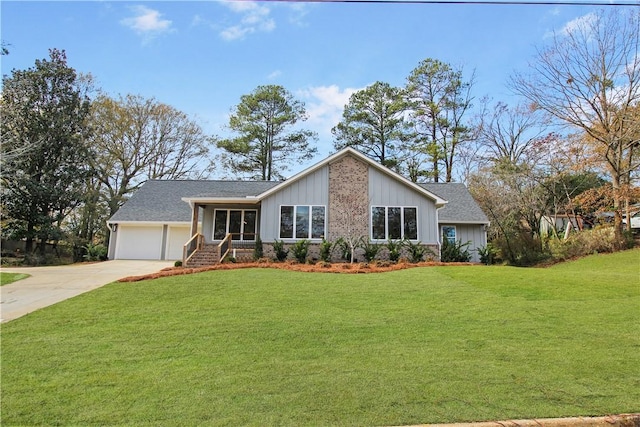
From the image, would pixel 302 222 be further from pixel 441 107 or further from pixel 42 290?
pixel 441 107

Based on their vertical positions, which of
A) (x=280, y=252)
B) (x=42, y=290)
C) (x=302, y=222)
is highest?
(x=302, y=222)

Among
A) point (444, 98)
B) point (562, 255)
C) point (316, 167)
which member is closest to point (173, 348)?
point (316, 167)

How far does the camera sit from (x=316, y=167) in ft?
54.6

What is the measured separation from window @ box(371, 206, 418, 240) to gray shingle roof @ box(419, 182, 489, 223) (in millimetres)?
3470

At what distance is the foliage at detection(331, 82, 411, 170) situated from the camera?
30078mm

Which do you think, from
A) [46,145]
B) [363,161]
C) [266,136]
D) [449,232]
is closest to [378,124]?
[266,136]

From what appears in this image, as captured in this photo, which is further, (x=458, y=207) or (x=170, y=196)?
(x=170, y=196)

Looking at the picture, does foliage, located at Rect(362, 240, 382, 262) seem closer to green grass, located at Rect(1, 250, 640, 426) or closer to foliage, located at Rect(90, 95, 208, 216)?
green grass, located at Rect(1, 250, 640, 426)

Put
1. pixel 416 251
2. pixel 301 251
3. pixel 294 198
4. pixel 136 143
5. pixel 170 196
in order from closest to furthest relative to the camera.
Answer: pixel 301 251 < pixel 416 251 < pixel 294 198 < pixel 170 196 < pixel 136 143

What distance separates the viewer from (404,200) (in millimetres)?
16672

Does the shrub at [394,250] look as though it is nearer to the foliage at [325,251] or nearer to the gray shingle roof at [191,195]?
the foliage at [325,251]

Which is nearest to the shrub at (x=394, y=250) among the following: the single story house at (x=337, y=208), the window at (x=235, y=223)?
the single story house at (x=337, y=208)

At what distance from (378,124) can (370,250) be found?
17.8 metres

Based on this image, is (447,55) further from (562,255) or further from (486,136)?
(562,255)
